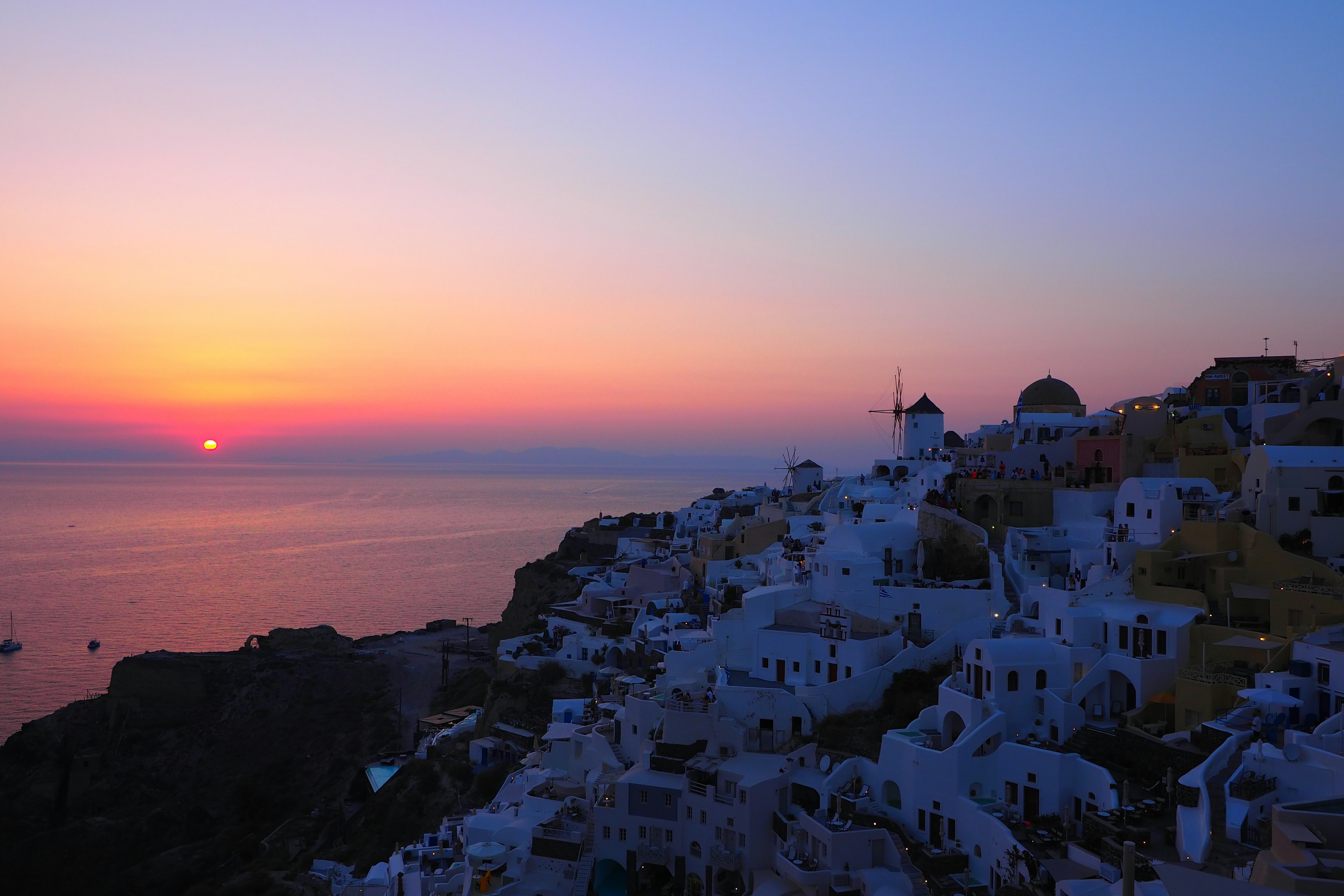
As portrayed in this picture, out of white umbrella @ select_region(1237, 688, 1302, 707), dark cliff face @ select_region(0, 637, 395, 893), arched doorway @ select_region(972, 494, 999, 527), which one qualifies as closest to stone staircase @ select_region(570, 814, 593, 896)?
dark cliff face @ select_region(0, 637, 395, 893)

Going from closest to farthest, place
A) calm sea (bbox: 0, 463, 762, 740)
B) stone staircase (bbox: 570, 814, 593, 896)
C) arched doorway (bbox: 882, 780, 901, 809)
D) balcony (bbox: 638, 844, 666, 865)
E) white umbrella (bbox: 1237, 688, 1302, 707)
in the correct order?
white umbrella (bbox: 1237, 688, 1302, 707) → arched doorway (bbox: 882, 780, 901, 809) → stone staircase (bbox: 570, 814, 593, 896) → balcony (bbox: 638, 844, 666, 865) → calm sea (bbox: 0, 463, 762, 740)

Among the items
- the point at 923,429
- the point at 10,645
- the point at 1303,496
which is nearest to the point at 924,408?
the point at 923,429

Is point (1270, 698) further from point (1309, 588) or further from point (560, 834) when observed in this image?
point (560, 834)

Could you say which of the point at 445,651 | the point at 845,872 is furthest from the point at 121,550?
the point at 845,872

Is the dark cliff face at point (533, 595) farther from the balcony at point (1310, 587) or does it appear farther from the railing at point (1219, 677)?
the balcony at point (1310, 587)

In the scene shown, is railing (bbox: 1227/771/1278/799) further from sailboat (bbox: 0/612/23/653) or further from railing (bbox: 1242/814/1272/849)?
sailboat (bbox: 0/612/23/653)

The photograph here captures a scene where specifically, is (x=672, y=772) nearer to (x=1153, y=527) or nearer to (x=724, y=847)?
(x=724, y=847)
